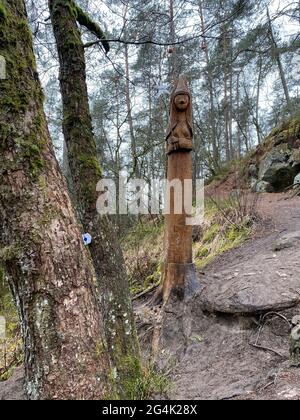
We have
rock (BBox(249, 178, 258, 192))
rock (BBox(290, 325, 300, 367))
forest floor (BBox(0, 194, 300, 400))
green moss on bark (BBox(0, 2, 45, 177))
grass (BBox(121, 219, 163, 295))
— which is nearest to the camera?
green moss on bark (BBox(0, 2, 45, 177))

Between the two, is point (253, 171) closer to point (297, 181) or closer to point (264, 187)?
point (264, 187)

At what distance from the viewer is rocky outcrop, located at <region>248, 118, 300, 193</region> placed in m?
8.83

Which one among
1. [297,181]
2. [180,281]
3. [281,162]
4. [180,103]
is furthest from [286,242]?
[281,162]

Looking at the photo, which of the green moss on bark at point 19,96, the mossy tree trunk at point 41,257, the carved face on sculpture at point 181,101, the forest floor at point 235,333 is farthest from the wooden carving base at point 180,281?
the green moss on bark at point 19,96

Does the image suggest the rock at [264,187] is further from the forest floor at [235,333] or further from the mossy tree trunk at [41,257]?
the mossy tree trunk at [41,257]

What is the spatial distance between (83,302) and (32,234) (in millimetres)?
396

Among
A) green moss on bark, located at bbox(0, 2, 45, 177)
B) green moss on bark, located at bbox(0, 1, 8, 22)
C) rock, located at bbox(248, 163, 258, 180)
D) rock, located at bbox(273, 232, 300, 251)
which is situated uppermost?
rock, located at bbox(248, 163, 258, 180)

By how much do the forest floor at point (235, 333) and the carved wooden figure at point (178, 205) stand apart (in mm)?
277

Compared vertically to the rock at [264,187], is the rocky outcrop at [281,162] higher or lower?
higher

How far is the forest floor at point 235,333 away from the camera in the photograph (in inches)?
93.0

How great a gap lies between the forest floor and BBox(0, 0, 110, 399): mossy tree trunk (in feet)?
4.09

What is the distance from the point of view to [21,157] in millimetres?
1534

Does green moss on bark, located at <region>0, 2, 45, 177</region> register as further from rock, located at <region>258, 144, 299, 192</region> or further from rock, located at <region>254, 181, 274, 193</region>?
rock, located at <region>258, 144, 299, 192</region>

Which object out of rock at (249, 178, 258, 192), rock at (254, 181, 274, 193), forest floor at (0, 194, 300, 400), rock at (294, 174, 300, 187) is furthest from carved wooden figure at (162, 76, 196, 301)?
rock at (249, 178, 258, 192)
